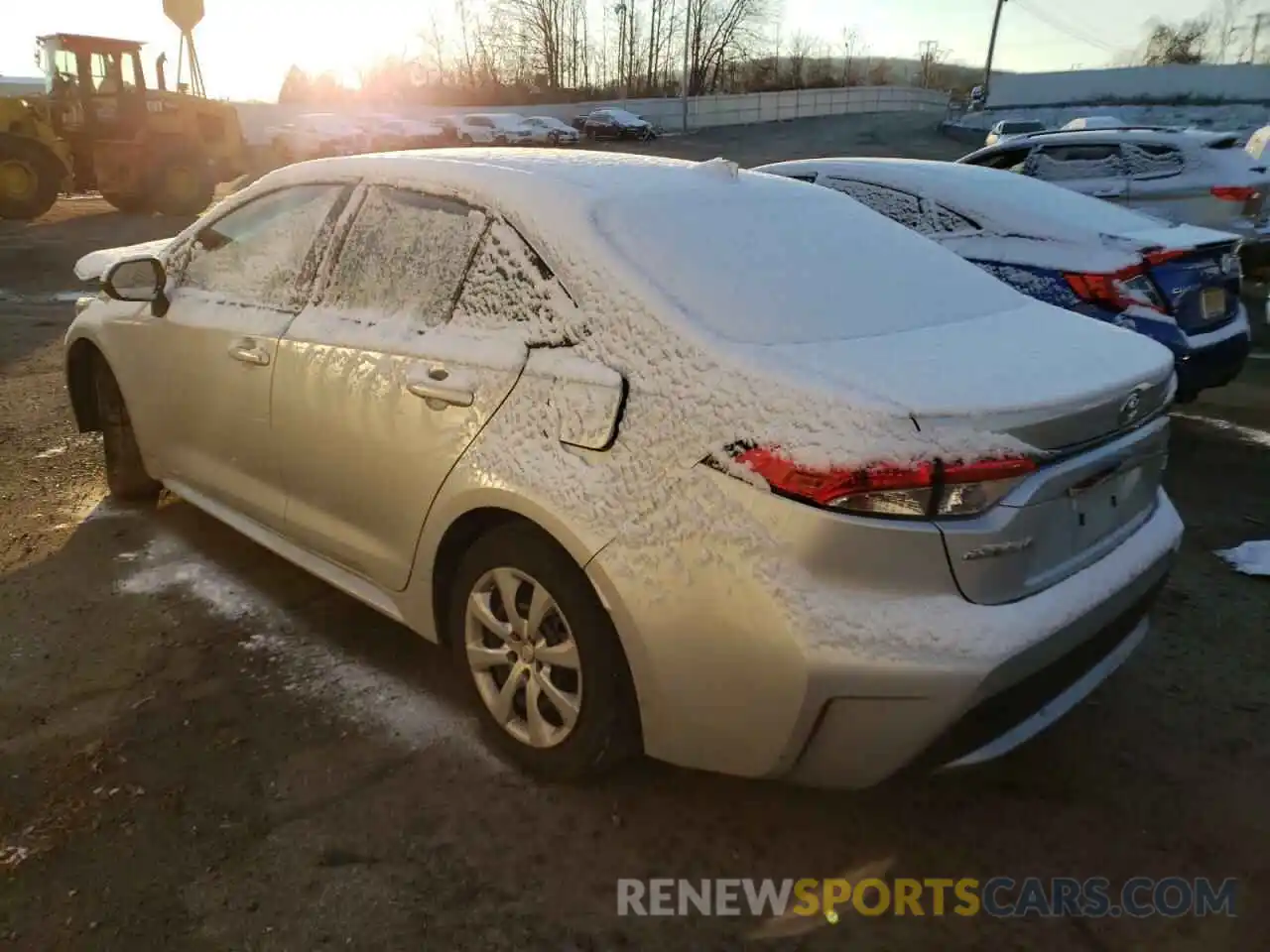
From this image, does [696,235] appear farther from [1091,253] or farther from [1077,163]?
[1077,163]

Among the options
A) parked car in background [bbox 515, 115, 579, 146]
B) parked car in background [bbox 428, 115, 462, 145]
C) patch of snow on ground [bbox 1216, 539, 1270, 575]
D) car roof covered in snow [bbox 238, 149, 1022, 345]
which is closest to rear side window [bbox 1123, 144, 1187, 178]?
patch of snow on ground [bbox 1216, 539, 1270, 575]

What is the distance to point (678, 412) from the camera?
7.09 ft

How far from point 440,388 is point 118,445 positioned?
102 inches

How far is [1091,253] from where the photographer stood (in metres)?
4.90

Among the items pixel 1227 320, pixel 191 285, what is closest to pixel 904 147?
pixel 1227 320

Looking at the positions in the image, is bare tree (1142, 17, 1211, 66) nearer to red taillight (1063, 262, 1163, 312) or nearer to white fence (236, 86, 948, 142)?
white fence (236, 86, 948, 142)

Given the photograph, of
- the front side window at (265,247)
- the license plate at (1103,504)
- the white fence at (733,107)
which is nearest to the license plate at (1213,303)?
the license plate at (1103,504)

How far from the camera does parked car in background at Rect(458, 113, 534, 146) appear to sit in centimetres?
3756

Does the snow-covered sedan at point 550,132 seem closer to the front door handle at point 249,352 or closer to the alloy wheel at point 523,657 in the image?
the front door handle at point 249,352

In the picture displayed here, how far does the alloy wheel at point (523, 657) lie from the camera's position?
8.06ft

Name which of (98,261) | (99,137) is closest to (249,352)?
(98,261)

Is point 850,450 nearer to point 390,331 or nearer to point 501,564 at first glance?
point 501,564

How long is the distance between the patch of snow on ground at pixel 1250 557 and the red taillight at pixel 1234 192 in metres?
5.78

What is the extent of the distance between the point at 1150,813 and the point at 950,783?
50cm
